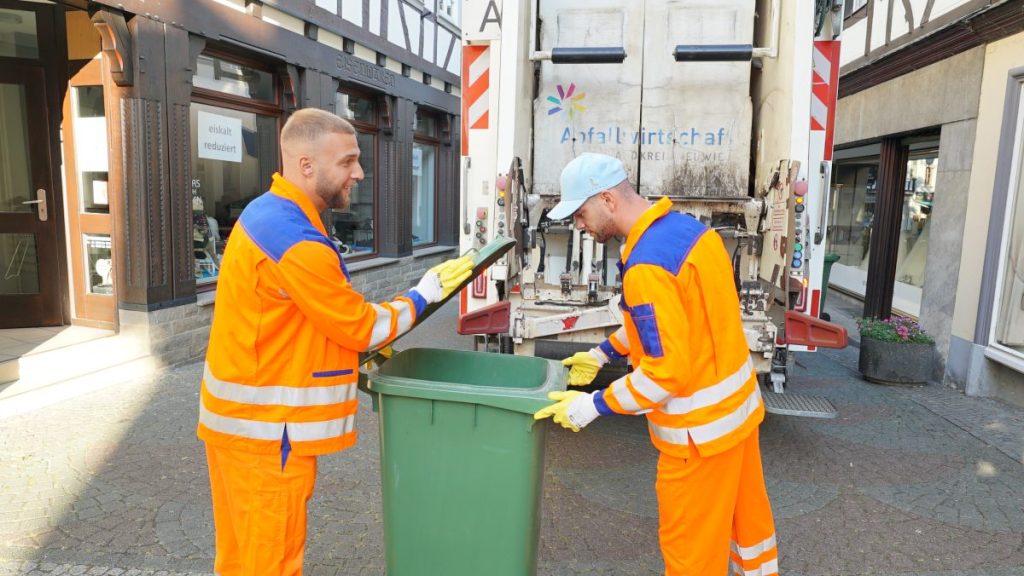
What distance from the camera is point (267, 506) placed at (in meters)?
1.92

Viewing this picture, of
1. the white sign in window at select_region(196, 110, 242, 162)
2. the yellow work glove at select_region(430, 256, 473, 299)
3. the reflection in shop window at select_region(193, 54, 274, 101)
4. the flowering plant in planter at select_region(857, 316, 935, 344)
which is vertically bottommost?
the flowering plant in planter at select_region(857, 316, 935, 344)

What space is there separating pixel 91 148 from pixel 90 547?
11.9 ft

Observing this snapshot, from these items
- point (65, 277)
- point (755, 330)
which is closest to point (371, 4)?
point (65, 277)

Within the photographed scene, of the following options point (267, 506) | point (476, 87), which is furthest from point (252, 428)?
point (476, 87)

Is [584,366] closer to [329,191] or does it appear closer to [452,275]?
[452,275]

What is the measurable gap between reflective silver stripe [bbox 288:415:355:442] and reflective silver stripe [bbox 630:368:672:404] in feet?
2.85

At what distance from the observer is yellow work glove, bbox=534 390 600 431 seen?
6.49ft

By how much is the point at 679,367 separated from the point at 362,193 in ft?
25.6

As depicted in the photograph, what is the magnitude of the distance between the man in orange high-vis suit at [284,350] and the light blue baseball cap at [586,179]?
63 centimetres

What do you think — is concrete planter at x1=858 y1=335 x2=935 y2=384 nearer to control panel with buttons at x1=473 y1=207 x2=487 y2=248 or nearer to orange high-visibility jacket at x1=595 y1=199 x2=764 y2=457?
control panel with buttons at x1=473 y1=207 x2=487 y2=248

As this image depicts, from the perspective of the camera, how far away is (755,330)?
3.53m

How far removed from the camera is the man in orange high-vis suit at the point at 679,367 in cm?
194

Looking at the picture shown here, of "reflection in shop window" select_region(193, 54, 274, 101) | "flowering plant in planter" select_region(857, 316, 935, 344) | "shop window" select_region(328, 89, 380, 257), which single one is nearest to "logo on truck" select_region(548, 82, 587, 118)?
"flowering plant in planter" select_region(857, 316, 935, 344)

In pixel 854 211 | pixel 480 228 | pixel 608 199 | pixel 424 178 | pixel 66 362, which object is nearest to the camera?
pixel 608 199
